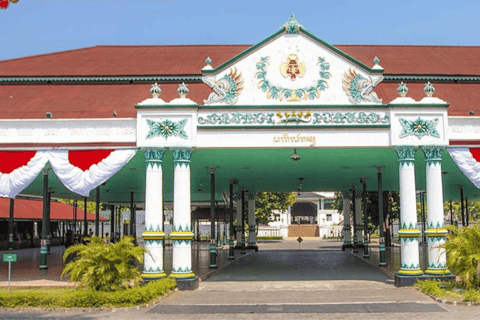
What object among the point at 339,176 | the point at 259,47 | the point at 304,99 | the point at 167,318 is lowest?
the point at 167,318

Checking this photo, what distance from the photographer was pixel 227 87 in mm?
17484

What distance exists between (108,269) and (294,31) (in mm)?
9119

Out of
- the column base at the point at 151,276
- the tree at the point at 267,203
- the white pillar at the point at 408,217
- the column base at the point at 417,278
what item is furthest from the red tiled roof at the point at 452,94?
the tree at the point at 267,203

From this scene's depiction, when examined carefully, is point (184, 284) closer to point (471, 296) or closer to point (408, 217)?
point (408, 217)

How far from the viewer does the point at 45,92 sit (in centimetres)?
2025

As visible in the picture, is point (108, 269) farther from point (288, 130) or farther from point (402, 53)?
point (402, 53)

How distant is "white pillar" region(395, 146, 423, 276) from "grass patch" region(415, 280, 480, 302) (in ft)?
2.14

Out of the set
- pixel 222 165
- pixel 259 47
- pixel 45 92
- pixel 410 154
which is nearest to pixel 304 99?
pixel 259 47

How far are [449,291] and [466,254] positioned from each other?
1.11m

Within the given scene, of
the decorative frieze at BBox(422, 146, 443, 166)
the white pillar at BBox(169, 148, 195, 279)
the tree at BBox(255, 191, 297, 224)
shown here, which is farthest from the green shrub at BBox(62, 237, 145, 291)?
the tree at BBox(255, 191, 297, 224)

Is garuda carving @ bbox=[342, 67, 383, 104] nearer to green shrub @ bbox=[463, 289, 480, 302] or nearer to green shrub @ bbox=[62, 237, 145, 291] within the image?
green shrub @ bbox=[463, 289, 480, 302]

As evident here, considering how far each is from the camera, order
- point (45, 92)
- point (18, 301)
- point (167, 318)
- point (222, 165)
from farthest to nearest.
A: point (222, 165) → point (45, 92) → point (18, 301) → point (167, 318)

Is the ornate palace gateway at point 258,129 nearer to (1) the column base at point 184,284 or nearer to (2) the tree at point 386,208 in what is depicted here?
(1) the column base at point 184,284

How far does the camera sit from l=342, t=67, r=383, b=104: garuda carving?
17.3 m
